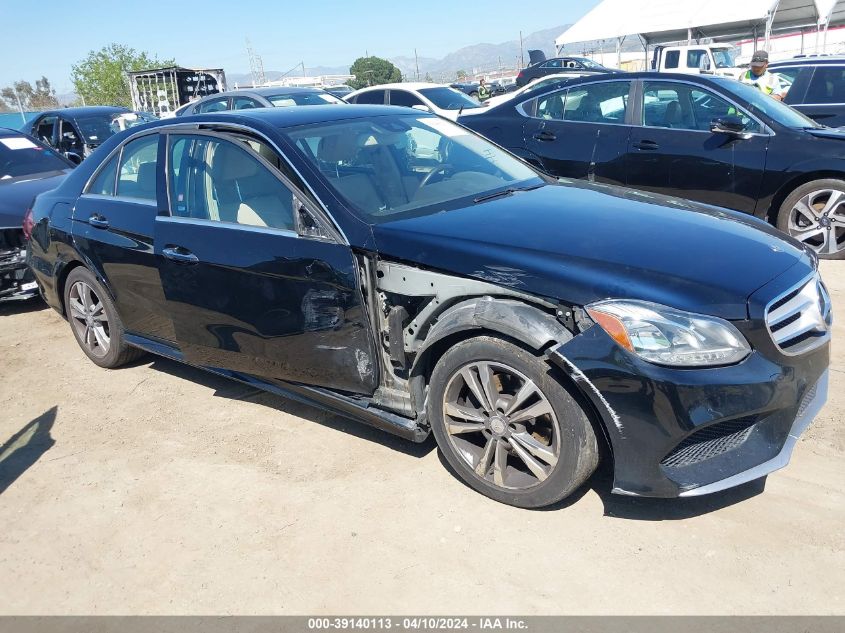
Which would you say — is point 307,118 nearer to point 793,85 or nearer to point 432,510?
point 432,510

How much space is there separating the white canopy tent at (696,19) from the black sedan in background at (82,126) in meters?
23.6

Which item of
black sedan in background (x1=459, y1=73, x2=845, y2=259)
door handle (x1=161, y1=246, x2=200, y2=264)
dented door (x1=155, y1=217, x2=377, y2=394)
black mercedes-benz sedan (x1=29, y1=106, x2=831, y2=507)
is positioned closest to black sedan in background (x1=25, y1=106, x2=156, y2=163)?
black sedan in background (x1=459, y1=73, x2=845, y2=259)

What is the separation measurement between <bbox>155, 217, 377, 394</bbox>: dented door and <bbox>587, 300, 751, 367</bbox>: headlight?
1.24 metres

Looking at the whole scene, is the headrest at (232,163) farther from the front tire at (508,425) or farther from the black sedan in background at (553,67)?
the black sedan in background at (553,67)

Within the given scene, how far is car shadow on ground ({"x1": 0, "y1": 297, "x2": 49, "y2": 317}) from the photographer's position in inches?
276

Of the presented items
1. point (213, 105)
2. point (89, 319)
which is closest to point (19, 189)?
point (89, 319)

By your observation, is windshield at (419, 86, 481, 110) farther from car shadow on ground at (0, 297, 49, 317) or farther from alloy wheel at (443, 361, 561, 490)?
A: alloy wheel at (443, 361, 561, 490)

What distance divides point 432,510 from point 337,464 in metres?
0.67

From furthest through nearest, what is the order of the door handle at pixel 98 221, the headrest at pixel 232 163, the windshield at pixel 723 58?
the windshield at pixel 723 58 < the door handle at pixel 98 221 < the headrest at pixel 232 163

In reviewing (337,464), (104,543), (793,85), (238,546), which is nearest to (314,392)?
(337,464)

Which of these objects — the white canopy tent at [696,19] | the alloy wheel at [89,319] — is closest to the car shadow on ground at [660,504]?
the alloy wheel at [89,319]

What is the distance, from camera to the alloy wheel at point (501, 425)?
305 cm

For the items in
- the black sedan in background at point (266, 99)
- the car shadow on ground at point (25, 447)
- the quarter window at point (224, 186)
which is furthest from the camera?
the black sedan in background at point (266, 99)

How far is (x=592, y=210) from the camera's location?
12.0 feet
